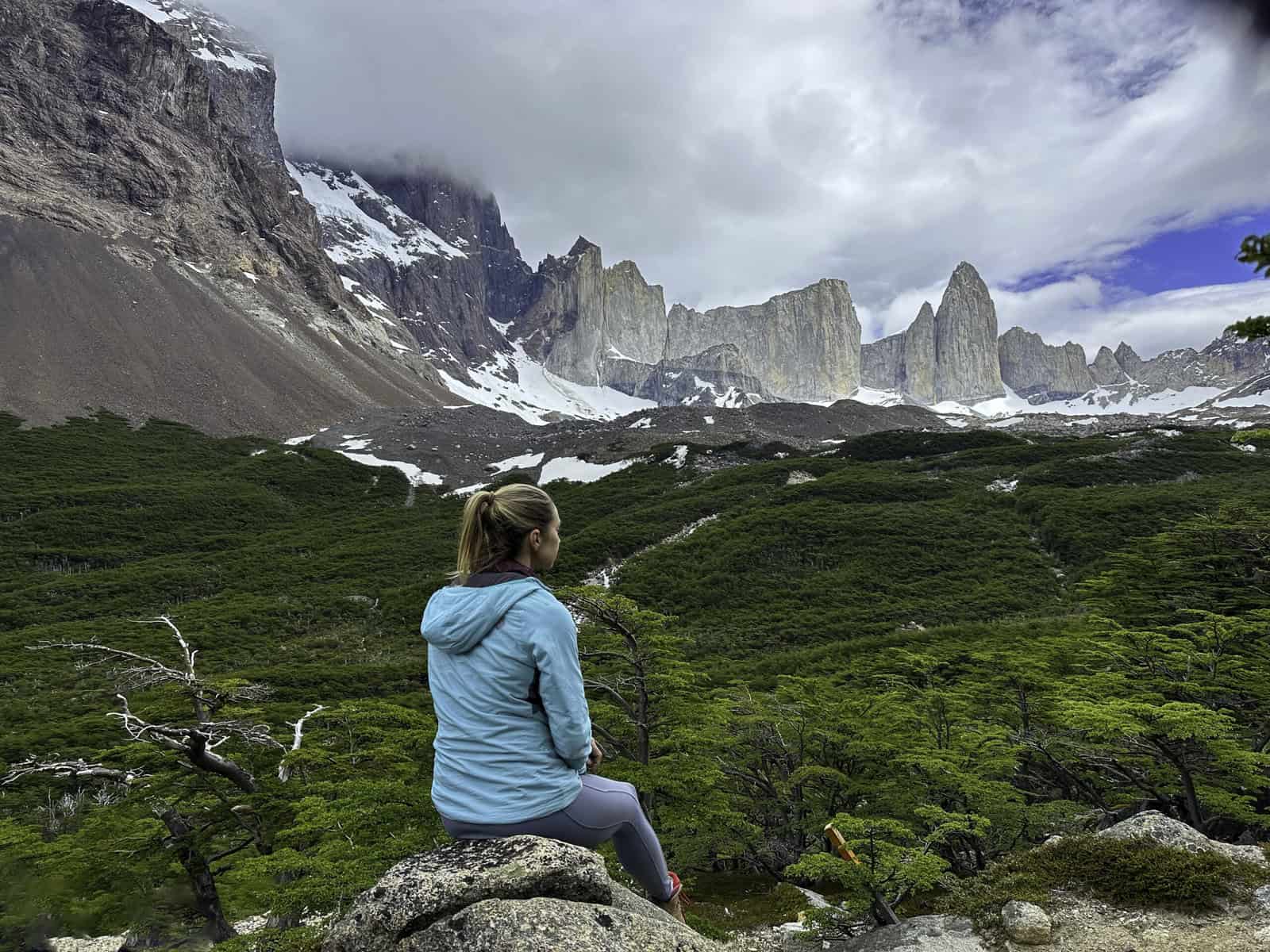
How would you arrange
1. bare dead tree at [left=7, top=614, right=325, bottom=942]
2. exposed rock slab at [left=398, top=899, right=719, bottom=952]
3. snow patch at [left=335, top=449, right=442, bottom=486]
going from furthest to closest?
1. snow patch at [left=335, top=449, right=442, bottom=486]
2. bare dead tree at [left=7, top=614, right=325, bottom=942]
3. exposed rock slab at [left=398, top=899, right=719, bottom=952]

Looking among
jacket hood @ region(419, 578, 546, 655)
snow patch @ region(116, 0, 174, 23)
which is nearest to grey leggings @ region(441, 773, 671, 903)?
jacket hood @ region(419, 578, 546, 655)


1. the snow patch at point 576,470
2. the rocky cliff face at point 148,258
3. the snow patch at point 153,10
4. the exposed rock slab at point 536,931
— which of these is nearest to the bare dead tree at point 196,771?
the exposed rock slab at point 536,931

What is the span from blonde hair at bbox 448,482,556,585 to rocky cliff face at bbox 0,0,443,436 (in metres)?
91.9

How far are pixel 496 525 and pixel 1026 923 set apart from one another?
4899 mm

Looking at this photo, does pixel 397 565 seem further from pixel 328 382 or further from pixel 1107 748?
pixel 328 382

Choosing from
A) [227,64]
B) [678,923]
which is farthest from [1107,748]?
[227,64]

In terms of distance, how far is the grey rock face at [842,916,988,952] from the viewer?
16.8 feet

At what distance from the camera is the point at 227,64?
627 feet

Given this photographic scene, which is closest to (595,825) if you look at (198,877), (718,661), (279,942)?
(279,942)

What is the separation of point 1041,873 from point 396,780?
6.32 meters

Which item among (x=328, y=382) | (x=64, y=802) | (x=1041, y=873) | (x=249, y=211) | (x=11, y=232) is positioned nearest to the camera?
(x=1041, y=873)

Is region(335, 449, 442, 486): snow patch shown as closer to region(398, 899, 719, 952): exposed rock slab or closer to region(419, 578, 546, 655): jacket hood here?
region(419, 578, 546, 655): jacket hood

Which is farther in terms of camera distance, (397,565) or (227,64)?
(227,64)

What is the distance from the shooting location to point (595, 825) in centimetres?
351
